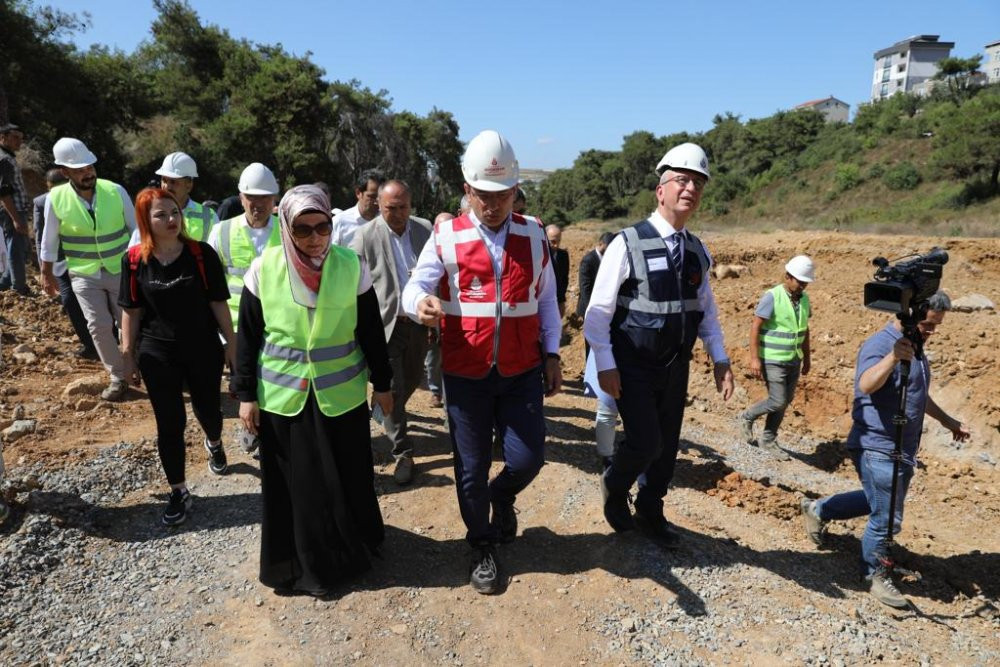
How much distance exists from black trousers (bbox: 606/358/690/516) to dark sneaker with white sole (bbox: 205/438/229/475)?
9.00 feet

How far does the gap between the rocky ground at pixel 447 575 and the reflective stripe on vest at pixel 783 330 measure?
1263 mm

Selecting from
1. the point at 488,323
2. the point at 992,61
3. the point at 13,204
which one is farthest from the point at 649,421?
the point at 992,61

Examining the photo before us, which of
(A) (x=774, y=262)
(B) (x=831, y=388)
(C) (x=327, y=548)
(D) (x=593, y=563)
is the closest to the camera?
(C) (x=327, y=548)

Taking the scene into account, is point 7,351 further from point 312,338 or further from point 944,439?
point 944,439

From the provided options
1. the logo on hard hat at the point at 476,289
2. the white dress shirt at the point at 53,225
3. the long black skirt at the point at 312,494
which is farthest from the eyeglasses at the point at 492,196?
the white dress shirt at the point at 53,225

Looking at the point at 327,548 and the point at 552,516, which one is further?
the point at 552,516

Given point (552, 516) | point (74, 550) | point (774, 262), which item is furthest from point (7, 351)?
point (774, 262)

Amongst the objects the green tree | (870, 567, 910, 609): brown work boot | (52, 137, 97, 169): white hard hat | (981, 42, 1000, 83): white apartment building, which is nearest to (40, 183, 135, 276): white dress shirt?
(52, 137, 97, 169): white hard hat

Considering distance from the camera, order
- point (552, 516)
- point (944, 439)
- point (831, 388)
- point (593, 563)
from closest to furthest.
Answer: point (593, 563), point (552, 516), point (944, 439), point (831, 388)

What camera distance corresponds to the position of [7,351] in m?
6.49

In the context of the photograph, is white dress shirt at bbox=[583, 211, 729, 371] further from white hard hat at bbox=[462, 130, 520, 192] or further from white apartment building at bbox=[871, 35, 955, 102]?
white apartment building at bbox=[871, 35, 955, 102]

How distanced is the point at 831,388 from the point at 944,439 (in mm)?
1588

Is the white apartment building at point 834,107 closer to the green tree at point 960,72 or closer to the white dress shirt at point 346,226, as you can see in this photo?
the green tree at point 960,72

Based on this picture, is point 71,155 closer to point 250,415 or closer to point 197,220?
point 197,220
